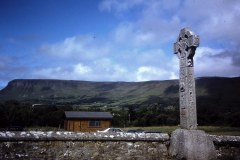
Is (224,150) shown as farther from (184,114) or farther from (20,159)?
(20,159)

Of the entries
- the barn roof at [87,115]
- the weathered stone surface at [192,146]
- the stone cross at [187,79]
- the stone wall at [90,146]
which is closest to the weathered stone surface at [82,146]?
the stone wall at [90,146]

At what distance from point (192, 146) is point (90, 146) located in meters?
3.19

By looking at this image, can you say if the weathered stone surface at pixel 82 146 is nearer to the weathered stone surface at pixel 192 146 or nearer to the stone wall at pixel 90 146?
the stone wall at pixel 90 146

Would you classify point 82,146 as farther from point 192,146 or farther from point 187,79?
point 187,79

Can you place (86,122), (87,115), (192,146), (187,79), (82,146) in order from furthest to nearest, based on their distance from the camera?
(87,115) → (86,122) → (187,79) → (192,146) → (82,146)

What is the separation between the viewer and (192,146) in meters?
8.62

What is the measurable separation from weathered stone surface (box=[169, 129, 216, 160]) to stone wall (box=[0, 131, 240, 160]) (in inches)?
13.2

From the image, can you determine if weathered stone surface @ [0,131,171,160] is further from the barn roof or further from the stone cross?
the barn roof

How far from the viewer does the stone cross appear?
930 centimetres

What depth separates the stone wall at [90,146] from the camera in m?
7.71

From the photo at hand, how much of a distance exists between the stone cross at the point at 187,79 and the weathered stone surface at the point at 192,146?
1.52 feet

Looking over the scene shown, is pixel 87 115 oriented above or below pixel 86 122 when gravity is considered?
above

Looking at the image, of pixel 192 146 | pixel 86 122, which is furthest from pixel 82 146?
pixel 86 122

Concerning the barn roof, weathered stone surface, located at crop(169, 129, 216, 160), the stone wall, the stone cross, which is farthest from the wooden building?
weathered stone surface, located at crop(169, 129, 216, 160)
